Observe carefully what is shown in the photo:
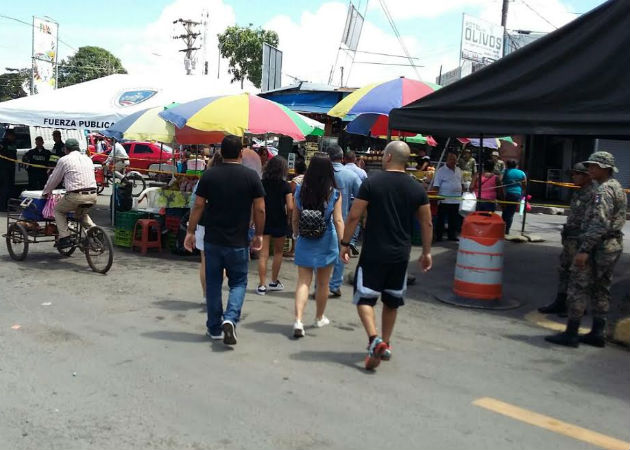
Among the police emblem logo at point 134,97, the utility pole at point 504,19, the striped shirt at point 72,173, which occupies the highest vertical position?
the utility pole at point 504,19

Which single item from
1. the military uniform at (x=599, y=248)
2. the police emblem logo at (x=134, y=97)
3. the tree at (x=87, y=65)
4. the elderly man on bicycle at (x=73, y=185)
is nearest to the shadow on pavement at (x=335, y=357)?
the military uniform at (x=599, y=248)

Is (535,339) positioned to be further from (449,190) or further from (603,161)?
(449,190)

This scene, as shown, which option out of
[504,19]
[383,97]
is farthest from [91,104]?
[504,19]

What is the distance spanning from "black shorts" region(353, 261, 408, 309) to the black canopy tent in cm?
293

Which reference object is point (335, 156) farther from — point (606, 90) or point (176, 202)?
point (176, 202)

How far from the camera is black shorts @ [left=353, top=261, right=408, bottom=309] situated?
514 centimetres

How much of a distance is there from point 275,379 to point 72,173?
203 inches

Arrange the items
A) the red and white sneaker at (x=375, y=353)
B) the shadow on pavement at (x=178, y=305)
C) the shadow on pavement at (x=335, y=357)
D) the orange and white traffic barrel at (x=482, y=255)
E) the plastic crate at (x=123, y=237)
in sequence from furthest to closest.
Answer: the plastic crate at (x=123, y=237) → the orange and white traffic barrel at (x=482, y=255) → the shadow on pavement at (x=178, y=305) → the shadow on pavement at (x=335, y=357) → the red and white sneaker at (x=375, y=353)

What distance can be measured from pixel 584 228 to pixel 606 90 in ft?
5.63

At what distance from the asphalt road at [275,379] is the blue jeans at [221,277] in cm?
27

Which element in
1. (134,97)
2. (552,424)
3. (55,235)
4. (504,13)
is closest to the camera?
(552,424)

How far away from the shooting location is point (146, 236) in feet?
33.3

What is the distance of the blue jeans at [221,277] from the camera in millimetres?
5582

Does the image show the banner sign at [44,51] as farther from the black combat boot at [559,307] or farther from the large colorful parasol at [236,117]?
the black combat boot at [559,307]
